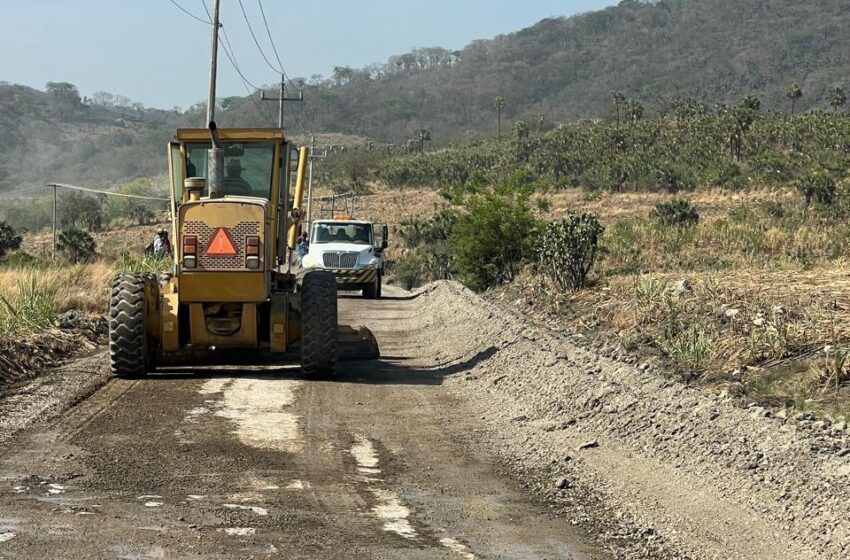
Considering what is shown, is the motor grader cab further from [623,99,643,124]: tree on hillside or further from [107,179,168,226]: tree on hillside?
[623,99,643,124]: tree on hillside

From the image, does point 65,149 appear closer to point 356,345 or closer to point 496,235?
point 496,235

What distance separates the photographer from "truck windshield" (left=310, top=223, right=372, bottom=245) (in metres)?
33.8

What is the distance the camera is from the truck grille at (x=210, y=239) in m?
14.0

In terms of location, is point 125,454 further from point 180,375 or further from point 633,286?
point 633,286

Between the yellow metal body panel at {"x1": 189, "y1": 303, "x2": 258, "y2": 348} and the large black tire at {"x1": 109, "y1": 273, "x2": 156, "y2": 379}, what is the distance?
1.91ft

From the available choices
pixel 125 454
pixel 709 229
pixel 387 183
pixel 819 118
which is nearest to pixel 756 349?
pixel 125 454

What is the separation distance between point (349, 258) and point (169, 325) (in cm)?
1840

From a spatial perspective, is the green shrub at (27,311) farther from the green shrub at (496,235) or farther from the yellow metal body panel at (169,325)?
the green shrub at (496,235)

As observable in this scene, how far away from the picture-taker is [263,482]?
8.65 meters

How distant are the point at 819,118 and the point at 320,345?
3662 inches

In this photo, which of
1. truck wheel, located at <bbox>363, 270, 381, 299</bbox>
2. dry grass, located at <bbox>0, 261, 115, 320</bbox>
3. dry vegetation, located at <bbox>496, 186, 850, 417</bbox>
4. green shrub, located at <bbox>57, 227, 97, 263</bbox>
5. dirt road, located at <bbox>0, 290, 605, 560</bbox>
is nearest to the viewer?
dirt road, located at <bbox>0, 290, 605, 560</bbox>

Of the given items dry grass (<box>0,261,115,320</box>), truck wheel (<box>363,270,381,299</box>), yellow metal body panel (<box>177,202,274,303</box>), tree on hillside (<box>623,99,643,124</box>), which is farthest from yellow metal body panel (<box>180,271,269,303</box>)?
tree on hillside (<box>623,99,643,124</box>)

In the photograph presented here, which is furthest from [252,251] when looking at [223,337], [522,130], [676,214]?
[522,130]

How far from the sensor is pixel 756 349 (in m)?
12.2
